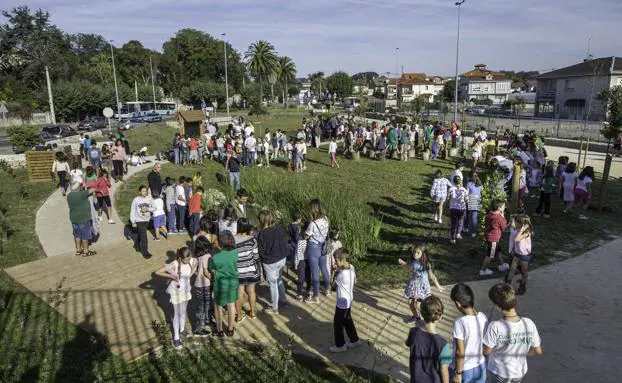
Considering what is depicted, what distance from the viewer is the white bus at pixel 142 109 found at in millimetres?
51031

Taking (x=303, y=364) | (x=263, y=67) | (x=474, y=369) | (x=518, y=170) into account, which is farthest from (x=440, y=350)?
(x=263, y=67)

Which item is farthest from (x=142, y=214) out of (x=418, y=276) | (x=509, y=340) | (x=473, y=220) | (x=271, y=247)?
(x=509, y=340)

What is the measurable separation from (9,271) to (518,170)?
1048 centimetres

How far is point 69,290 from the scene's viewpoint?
7.51 metres

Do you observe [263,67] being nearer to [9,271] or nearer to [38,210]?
[38,210]

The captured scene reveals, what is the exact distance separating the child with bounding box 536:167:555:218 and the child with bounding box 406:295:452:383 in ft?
28.6

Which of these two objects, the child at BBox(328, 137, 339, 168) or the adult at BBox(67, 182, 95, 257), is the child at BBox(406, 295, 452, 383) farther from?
the child at BBox(328, 137, 339, 168)

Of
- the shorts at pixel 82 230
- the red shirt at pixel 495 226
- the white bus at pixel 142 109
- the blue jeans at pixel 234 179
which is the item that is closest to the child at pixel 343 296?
the red shirt at pixel 495 226

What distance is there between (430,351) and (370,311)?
2997mm

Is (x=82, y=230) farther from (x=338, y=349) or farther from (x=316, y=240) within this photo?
(x=338, y=349)

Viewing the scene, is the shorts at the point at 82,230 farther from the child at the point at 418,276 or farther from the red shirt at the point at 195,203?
the child at the point at 418,276

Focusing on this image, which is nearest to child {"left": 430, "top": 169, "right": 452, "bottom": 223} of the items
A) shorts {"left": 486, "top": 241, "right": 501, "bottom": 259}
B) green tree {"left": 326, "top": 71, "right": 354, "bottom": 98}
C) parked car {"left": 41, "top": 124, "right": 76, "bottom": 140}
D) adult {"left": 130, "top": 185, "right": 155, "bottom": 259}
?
shorts {"left": 486, "top": 241, "right": 501, "bottom": 259}

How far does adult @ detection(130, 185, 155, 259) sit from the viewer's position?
8.74 meters

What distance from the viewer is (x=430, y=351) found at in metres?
3.84
